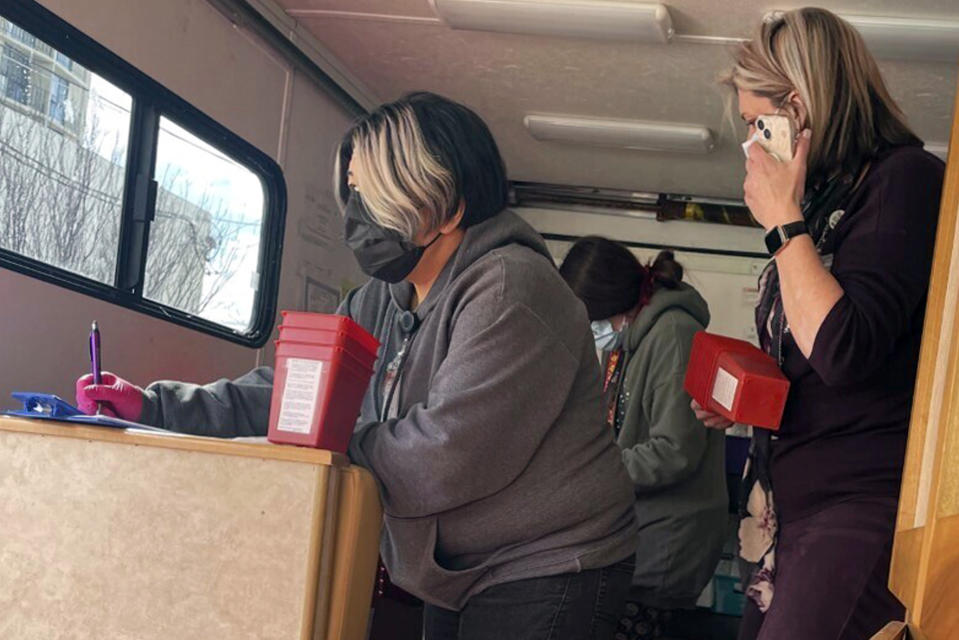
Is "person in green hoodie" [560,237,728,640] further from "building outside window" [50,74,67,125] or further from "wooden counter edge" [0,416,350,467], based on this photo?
"wooden counter edge" [0,416,350,467]

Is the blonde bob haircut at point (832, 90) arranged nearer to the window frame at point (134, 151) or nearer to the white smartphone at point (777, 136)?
the white smartphone at point (777, 136)

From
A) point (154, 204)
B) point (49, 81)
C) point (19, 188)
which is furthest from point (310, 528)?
point (154, 204)

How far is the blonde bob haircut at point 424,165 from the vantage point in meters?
1.90

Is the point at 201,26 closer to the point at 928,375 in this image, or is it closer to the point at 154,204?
the point at 154,204

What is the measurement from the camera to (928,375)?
86 centimetres

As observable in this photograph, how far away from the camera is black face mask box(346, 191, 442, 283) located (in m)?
1.94

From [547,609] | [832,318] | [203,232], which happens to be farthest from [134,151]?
[832,318]

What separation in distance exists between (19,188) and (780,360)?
196 cm

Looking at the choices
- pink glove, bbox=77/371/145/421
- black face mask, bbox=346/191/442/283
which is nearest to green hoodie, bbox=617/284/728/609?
black face mask, bbox=346/191/442/283

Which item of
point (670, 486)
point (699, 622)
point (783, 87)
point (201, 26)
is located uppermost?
point (201, 26)

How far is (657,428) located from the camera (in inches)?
130

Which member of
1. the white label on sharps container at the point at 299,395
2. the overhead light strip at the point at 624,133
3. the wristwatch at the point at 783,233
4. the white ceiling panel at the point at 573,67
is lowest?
the white label on sharps container at the point at 299,395

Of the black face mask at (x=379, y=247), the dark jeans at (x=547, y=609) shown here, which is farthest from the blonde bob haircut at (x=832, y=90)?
the dark jeans at (x=547, y=609)

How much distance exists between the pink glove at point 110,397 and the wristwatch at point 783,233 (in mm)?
1049
